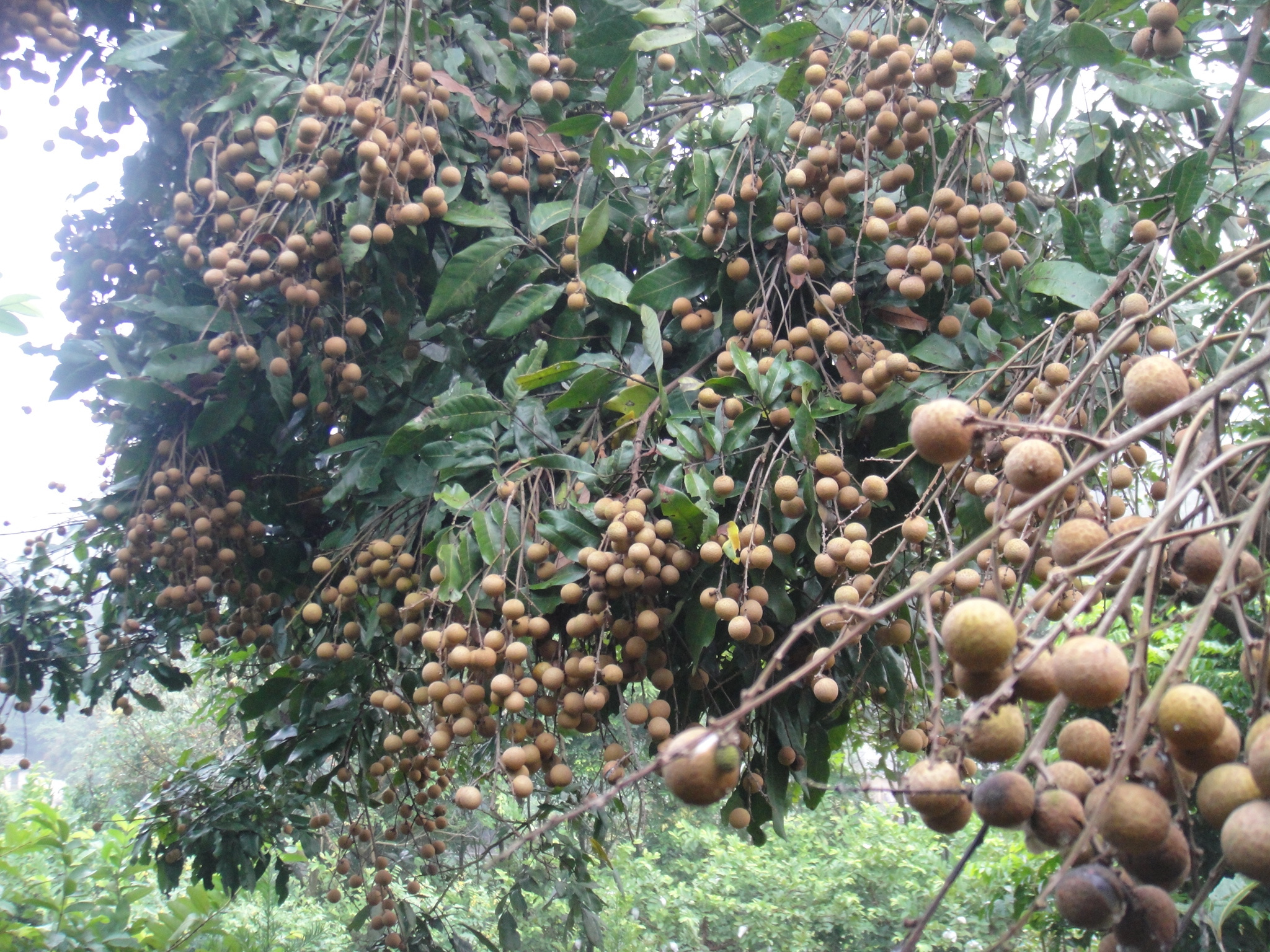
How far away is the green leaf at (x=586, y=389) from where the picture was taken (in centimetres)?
119

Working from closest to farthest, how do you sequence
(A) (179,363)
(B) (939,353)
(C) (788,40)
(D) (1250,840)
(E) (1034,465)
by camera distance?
(D) (1250,840)
(E) (1034,465)
(B) (939,353)
(C) (788,40)
(A) (179,363)

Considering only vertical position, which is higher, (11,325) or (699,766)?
(11,325)

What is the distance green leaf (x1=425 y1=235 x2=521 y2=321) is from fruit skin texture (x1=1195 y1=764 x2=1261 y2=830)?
1.15 m

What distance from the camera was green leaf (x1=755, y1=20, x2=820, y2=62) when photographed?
4.04 feet

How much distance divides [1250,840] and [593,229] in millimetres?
1100

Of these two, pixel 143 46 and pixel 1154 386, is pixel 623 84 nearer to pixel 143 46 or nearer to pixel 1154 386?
pixel 143 46

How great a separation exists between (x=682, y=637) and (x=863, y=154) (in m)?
0.70

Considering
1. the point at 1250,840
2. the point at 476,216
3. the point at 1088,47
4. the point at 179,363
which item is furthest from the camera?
the point at 179,363

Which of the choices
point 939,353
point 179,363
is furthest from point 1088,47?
point 179,363

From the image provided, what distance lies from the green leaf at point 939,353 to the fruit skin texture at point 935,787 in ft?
2.60

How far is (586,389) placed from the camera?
1.21 m

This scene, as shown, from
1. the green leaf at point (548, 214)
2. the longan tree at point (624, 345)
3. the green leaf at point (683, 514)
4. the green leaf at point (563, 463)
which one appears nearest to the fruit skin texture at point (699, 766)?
the longan tree at point (624, 345)

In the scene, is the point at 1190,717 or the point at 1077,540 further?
the point at 1077,540

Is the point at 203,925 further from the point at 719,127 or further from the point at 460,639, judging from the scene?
the point at 719,127
